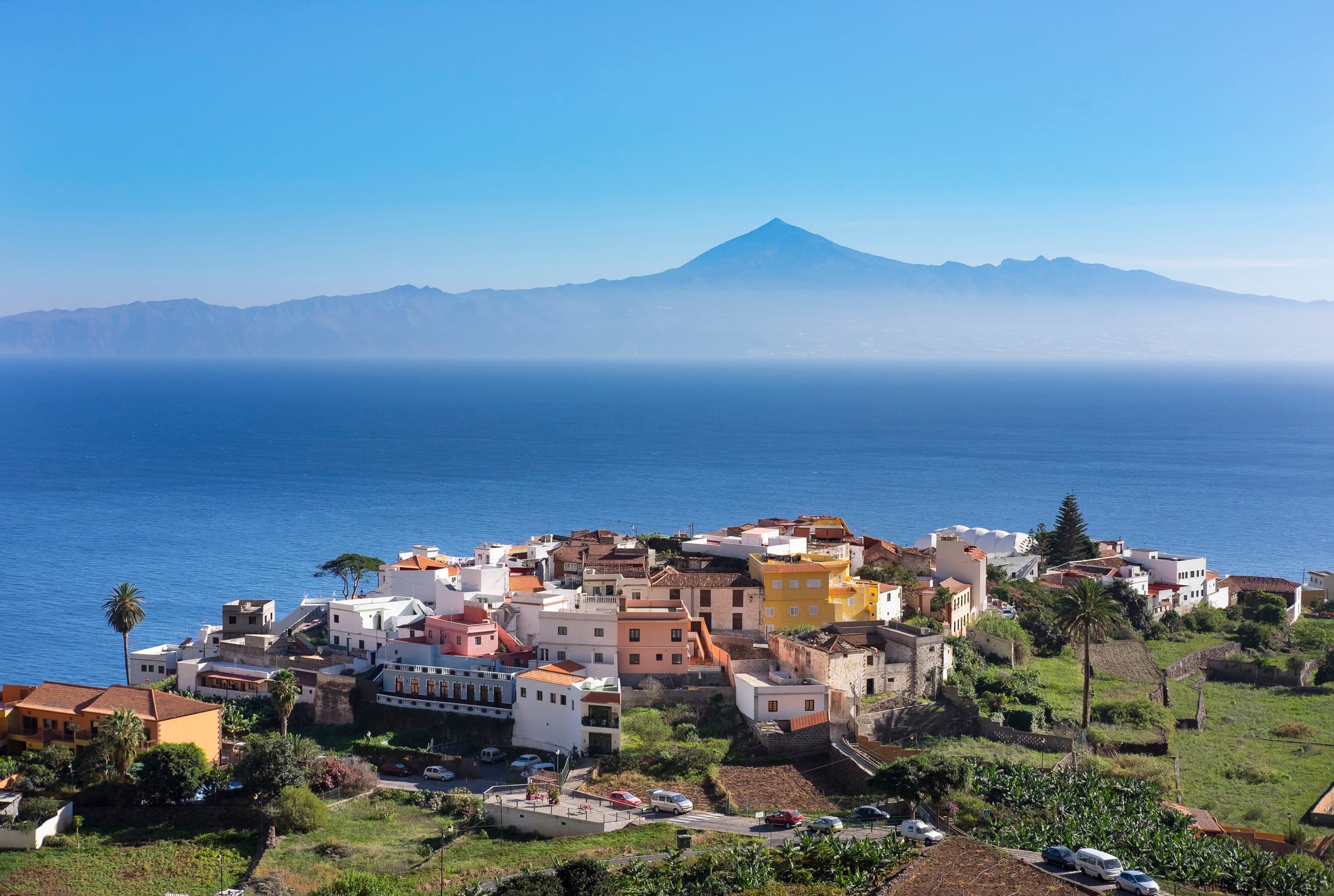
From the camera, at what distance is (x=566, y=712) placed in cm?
3806

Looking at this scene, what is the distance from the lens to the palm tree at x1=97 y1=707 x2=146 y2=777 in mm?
35469

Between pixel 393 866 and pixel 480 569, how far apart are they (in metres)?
20.8

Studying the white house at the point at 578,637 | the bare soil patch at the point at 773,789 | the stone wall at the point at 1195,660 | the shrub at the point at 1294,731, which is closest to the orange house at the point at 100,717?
the white house at the point at 578,637

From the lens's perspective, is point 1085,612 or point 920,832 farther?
point 1085,612

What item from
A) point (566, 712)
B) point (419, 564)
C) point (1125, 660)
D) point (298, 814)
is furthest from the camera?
point (419, 564)

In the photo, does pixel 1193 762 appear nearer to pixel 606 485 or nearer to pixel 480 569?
pixel 480 569

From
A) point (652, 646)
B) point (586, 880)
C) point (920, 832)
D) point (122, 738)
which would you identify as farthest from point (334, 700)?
point (920, 832)

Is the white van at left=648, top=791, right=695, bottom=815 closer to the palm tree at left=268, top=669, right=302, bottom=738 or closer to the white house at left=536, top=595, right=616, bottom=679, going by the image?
the white house at left=536, top=595, right=616, bottom=679

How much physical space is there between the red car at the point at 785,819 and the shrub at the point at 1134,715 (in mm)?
15659

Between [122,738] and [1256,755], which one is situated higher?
[122,738]

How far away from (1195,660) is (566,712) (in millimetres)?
28651

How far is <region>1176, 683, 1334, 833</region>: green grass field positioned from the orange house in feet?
96.0

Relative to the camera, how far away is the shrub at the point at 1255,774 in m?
36.8

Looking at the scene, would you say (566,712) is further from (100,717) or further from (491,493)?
(491,493)
